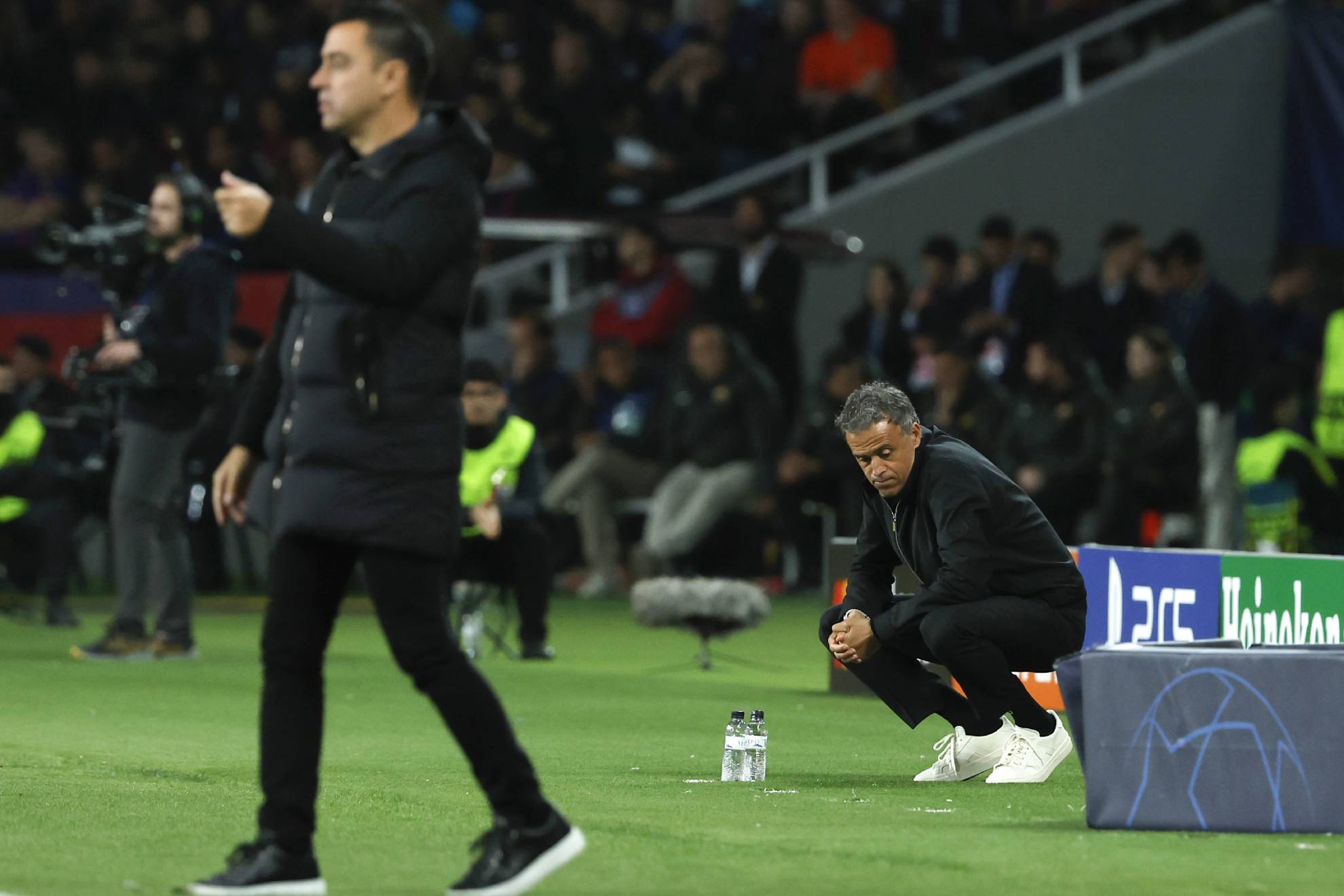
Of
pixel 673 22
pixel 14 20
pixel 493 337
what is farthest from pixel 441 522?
pixel 14 20

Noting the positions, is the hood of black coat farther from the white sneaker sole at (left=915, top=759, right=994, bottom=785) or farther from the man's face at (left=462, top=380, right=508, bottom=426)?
the man's face at (left=462, top=380, right=508, bottom=426)

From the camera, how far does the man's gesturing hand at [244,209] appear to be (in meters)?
4.53

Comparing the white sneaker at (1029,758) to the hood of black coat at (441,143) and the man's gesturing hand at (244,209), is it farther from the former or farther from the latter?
the man's gesturing hand at (244,209)

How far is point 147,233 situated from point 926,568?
5.22 m

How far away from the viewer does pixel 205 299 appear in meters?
10.9

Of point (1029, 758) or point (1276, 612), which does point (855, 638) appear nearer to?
point (1029, 758)

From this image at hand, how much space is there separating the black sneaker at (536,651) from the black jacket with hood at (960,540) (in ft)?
16.2

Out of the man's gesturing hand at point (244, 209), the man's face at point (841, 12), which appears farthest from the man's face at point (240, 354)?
the man's gesturing hand at point (244, 209)

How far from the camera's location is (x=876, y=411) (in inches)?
277

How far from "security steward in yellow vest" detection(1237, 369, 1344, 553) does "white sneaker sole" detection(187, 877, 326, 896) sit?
1030 cm

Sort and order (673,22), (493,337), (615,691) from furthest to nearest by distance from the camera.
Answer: (673,22) < (493,337) < (615,691)

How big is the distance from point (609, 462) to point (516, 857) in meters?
12.3

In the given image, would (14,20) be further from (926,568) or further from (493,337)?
(926,568)

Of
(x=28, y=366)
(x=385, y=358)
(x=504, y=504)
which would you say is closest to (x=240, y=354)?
(x=28, y=366)
